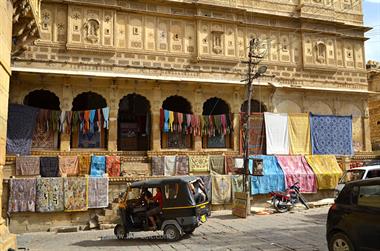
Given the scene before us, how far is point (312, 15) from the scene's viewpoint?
2006cm

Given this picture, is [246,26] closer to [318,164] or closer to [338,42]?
[338,42]

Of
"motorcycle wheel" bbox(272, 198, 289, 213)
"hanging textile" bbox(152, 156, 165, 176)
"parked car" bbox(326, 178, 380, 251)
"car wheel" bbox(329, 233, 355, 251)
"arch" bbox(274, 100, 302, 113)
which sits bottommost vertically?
"motorcycle wheel" bbox(272, 198, 289, 213)

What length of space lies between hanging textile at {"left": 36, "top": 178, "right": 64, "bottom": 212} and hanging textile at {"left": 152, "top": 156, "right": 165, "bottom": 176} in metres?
3.98

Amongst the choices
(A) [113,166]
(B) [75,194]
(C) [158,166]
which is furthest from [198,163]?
(B) [75,194]

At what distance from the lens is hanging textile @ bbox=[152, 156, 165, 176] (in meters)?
15.7

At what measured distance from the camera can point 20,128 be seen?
14336 mm

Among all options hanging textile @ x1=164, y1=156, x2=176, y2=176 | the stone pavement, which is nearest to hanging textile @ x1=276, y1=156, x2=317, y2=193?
the stone pavement

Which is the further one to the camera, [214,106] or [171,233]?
[214,106]

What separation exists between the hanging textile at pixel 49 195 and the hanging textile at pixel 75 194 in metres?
0.18

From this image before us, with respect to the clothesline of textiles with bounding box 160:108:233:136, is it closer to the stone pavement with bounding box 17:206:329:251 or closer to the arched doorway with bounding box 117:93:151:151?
the arched doorway with bounding box 117:93:151:151

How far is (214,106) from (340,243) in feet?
42.4

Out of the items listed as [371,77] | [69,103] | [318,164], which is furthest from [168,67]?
[371,77]

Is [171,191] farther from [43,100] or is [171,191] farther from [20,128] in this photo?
[43,100]

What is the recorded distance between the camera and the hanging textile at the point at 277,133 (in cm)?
1746
